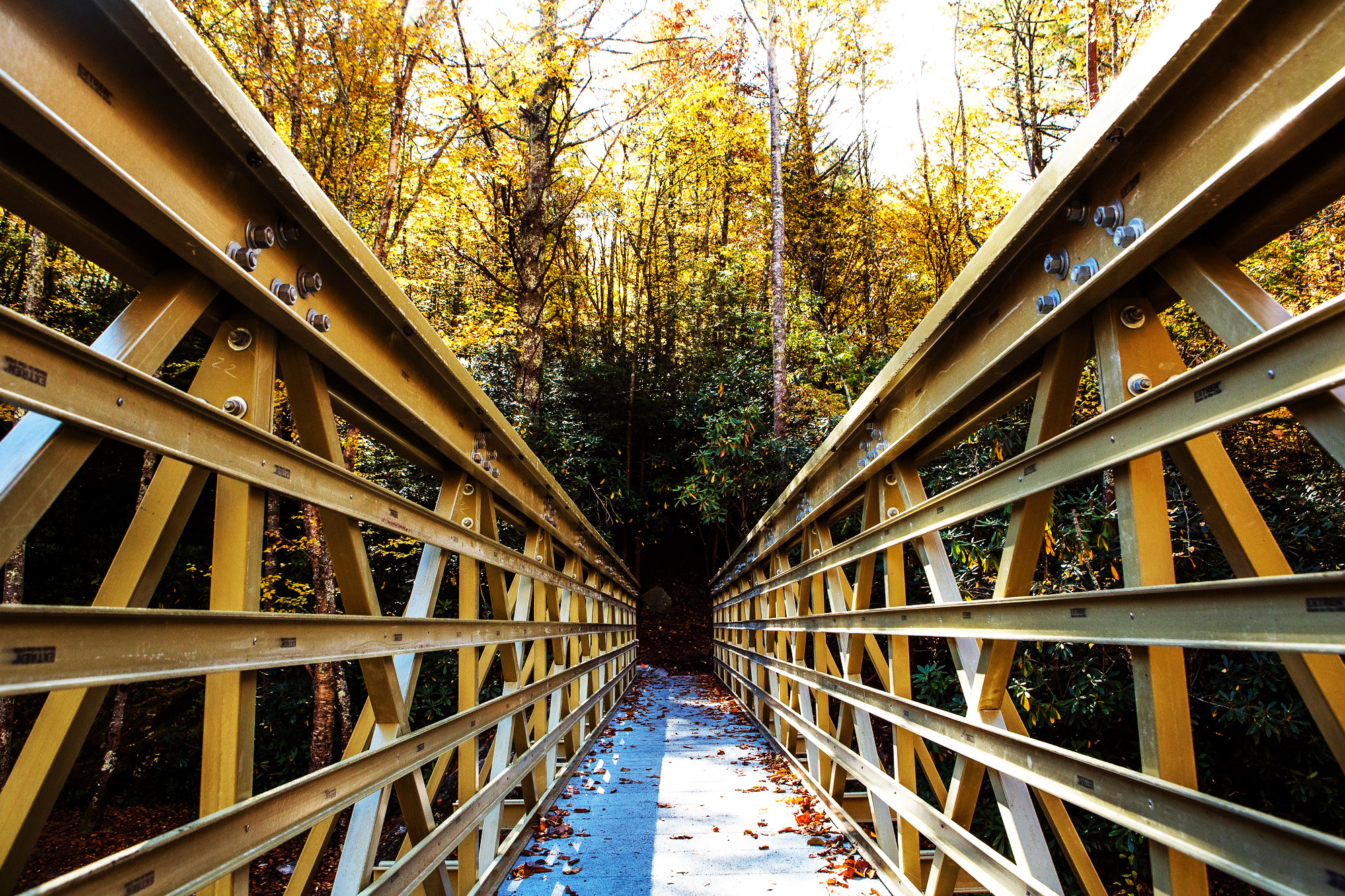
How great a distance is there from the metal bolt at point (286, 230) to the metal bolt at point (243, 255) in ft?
0.29

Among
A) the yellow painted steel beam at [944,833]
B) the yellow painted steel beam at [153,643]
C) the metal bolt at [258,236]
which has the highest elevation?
the metal bolt at [258,236]

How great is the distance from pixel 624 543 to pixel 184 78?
47.4 feet

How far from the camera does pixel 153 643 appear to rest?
33.1 inches

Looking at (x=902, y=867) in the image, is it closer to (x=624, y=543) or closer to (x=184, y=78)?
(x=184, y=78)

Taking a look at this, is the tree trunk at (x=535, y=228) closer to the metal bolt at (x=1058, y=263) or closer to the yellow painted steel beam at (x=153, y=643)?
the yellow painted steel beam at (x=153, y=643)

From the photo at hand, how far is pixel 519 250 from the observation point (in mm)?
9148

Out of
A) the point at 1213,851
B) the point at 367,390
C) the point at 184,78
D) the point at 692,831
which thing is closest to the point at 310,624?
the point at 367,390

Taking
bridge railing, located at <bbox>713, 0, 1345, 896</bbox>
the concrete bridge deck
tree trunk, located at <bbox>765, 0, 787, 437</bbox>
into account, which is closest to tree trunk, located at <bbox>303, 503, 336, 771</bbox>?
the concrete bridge deck

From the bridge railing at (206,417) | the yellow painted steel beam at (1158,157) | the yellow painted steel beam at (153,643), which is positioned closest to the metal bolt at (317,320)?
the bridge railing at (206,417)

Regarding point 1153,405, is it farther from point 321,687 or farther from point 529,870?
point 321,687

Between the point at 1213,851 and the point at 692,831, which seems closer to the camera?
the point at 1213,851

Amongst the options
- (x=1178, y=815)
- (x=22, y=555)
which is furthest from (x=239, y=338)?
(x=22, y=555)

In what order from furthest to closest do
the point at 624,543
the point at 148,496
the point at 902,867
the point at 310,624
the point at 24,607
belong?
the point at 624,543
the point at 902,867
the point at 310,624
the point at 148,496
the point at 24,607

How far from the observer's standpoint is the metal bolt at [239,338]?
45.4 inches
